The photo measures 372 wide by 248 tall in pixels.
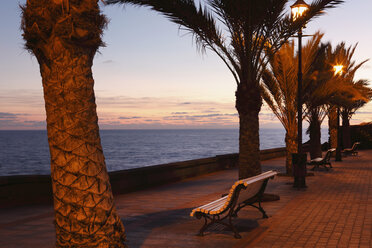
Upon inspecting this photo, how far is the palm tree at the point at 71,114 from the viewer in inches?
179

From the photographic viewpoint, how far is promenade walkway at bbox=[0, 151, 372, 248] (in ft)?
22.9

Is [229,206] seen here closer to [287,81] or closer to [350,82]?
[287,81]

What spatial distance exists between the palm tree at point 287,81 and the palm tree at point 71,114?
11998mm

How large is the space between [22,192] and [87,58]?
704 centimetres

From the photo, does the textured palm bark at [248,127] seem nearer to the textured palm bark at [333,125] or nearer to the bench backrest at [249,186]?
the bench backrest at [249,186]

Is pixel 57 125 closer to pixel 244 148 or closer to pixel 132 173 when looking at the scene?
pixel 244 148

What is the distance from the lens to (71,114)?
14.9ft

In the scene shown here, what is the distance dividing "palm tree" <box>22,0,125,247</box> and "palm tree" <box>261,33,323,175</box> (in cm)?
1200

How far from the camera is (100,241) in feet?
15.4

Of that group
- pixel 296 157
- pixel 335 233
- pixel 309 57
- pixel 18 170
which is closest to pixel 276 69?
pixel 309 57

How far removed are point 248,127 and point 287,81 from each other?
593cm

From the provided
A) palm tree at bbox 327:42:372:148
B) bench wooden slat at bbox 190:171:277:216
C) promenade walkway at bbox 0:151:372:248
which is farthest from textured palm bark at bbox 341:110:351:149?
bench wooden slat at bbox 190:171:277:216

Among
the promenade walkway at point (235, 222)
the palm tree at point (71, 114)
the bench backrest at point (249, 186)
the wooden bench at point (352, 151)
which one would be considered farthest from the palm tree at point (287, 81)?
the wooden bench at point (352, 151)

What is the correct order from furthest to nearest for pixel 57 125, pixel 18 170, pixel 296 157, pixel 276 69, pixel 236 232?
1. pixel 18 170
2. pixel 276 69
3. pixel 296 157
4. pixel 236 232
5. pixel 57 125
